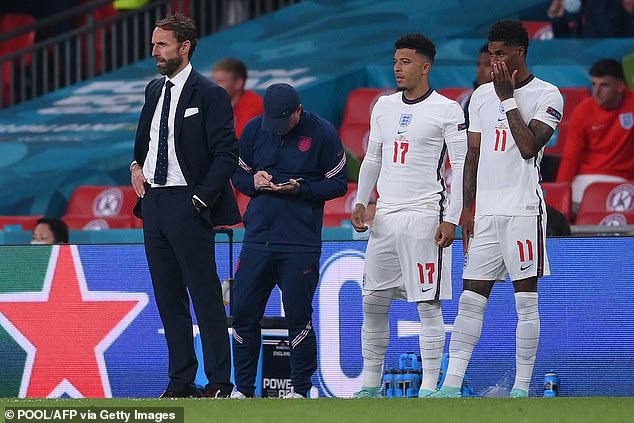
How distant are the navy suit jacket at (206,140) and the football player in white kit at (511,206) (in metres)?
1.42

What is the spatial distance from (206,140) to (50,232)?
12.3 ft

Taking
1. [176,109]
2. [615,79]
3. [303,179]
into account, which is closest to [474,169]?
[303,179]

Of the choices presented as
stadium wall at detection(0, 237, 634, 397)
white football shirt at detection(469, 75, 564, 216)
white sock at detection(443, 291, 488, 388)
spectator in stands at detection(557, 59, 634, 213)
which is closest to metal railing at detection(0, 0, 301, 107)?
spectator in stands at detection(557, 59, 634, 213)

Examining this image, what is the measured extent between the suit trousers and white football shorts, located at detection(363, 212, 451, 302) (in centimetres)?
97

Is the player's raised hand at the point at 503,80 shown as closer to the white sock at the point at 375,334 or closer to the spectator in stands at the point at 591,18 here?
the white sock at the point at 375,334

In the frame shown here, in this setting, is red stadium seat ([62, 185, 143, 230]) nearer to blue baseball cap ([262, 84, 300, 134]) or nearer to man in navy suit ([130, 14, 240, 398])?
blue baseball cap ([262, 84, 300, 134])

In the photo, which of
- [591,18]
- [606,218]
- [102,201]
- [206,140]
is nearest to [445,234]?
[206,140]

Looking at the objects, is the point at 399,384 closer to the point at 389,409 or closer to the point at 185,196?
the point at 185,196

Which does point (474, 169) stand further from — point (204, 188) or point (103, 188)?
point (103, 188)

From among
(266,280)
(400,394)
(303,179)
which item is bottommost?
(400,394)

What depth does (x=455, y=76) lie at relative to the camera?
1567cm

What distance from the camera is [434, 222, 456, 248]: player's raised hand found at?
9125 millimetres

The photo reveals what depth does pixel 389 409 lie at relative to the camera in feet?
25.4

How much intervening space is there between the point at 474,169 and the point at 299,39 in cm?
887
